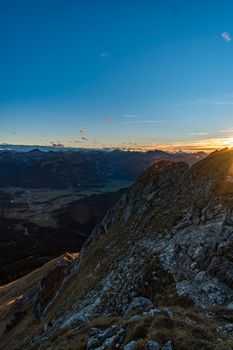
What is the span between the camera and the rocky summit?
63.7 feet

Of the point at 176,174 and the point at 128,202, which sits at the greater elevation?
the point at 176,174

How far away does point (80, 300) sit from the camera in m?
38.2

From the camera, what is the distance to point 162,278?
30.4 m

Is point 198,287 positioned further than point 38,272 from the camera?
No

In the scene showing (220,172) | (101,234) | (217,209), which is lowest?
(101,234)

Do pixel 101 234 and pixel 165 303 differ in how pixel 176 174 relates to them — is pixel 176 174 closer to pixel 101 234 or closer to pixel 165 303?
pixel 101 234

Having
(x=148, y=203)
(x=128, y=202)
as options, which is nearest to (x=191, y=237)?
(x=148, y=203)

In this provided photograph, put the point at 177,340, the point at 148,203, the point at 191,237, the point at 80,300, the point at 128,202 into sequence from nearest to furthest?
1. the point at 177,340
2. the point at 191,237
3. the point at 80,300
4. the point at 148,203
5. the point at 128,202

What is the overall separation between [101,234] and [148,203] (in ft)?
53.4

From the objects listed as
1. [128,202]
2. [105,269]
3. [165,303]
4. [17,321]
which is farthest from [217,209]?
[17,321]

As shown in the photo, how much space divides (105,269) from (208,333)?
2451cm

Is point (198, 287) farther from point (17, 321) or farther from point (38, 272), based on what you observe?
point (38, 272)

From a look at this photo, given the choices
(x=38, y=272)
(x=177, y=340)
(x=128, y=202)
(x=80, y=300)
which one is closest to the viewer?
(x=177, y=340)

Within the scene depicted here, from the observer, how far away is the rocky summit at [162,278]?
19.4m
